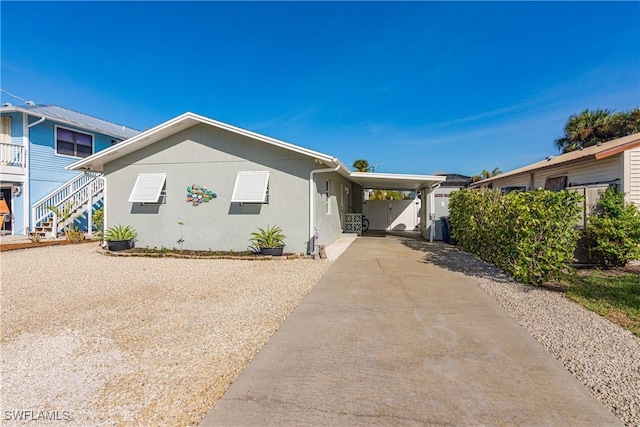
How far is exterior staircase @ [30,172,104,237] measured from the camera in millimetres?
13516

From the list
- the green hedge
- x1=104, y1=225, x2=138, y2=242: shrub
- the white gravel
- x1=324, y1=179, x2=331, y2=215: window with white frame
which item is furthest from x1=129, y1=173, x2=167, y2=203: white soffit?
the green hedge

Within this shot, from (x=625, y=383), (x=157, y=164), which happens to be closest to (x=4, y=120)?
(x=157, y=164)

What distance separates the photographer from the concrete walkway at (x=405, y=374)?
227 centimetres

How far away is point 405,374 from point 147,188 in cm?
1026

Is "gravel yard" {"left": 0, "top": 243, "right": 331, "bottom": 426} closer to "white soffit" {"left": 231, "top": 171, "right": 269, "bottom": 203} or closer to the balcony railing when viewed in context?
"white soffit" {"left": 231, "top": 171, "right": 269, "bottom": 203}

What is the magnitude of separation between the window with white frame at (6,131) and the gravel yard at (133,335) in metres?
10.1

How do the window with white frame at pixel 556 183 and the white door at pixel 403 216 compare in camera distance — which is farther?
the white door at pixel 403 216

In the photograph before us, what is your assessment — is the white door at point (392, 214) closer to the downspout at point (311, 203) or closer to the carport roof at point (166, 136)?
the carport roof at point (166, 136)

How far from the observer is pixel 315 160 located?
923 cm

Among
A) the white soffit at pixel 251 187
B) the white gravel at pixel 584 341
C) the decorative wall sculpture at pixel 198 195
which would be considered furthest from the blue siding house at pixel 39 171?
the white gravel at pixel 584 341

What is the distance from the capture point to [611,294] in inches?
209

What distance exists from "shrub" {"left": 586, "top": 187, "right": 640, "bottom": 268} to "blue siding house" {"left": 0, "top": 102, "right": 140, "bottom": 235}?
17.4 m

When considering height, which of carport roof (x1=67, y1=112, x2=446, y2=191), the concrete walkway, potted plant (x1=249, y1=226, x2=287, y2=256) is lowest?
the concrete walkway

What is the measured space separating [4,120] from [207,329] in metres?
17.1
